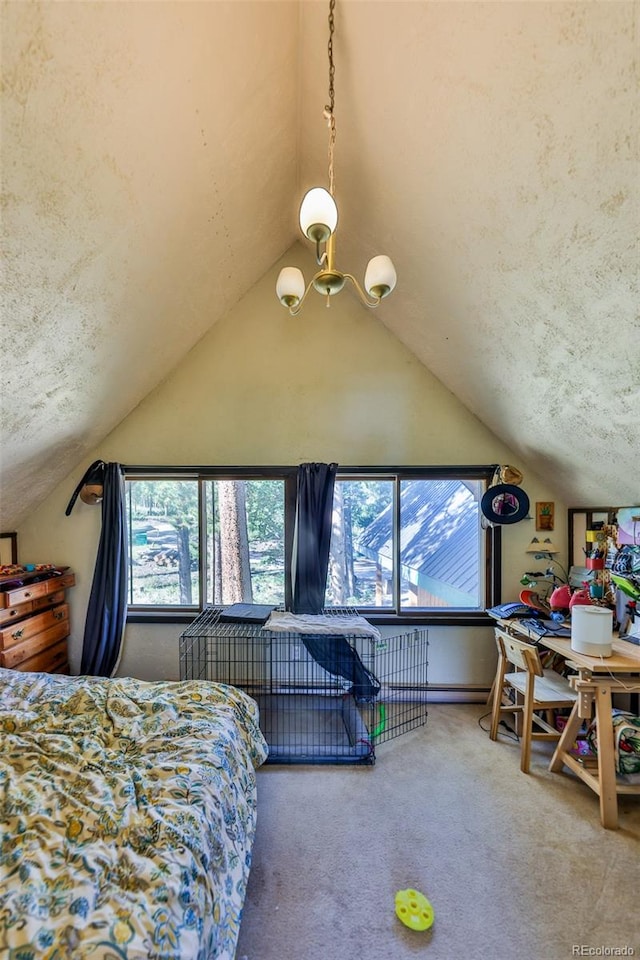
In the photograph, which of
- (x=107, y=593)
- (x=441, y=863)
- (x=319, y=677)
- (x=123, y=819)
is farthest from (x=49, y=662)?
(x=441, y=863)

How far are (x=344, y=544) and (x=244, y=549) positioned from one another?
81 centimetres

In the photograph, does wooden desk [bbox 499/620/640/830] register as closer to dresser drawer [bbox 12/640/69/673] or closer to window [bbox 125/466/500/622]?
window [bbox 125/466/500/622]

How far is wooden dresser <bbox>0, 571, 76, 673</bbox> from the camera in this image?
2.50 meters

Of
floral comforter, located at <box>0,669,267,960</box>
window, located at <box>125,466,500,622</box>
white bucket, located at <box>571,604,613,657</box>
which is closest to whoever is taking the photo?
floral comforter, located at <box>0,669,267,960</box>

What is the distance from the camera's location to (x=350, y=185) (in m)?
2.21

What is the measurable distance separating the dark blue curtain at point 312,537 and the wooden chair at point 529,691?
4.16 feet

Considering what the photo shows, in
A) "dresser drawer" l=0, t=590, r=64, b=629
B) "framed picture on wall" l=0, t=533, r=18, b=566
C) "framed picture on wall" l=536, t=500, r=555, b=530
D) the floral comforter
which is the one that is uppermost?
"framed picture on wall" l=536, t=500, r=555, b=530

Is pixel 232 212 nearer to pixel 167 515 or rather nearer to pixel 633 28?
pixel 633 28

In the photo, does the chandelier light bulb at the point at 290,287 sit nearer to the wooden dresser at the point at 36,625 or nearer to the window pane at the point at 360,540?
the window pane at the point at 360,540

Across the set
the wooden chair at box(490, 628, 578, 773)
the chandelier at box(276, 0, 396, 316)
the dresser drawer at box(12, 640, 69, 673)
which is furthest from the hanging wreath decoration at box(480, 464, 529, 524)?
the dresser drawer at box(12, 640, 69, 673)

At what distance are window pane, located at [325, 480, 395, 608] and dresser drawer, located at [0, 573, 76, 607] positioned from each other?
204 centimetres

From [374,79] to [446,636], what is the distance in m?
3.36

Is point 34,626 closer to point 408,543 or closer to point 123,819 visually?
point 123,819

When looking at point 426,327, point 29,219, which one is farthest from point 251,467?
point 29,219
